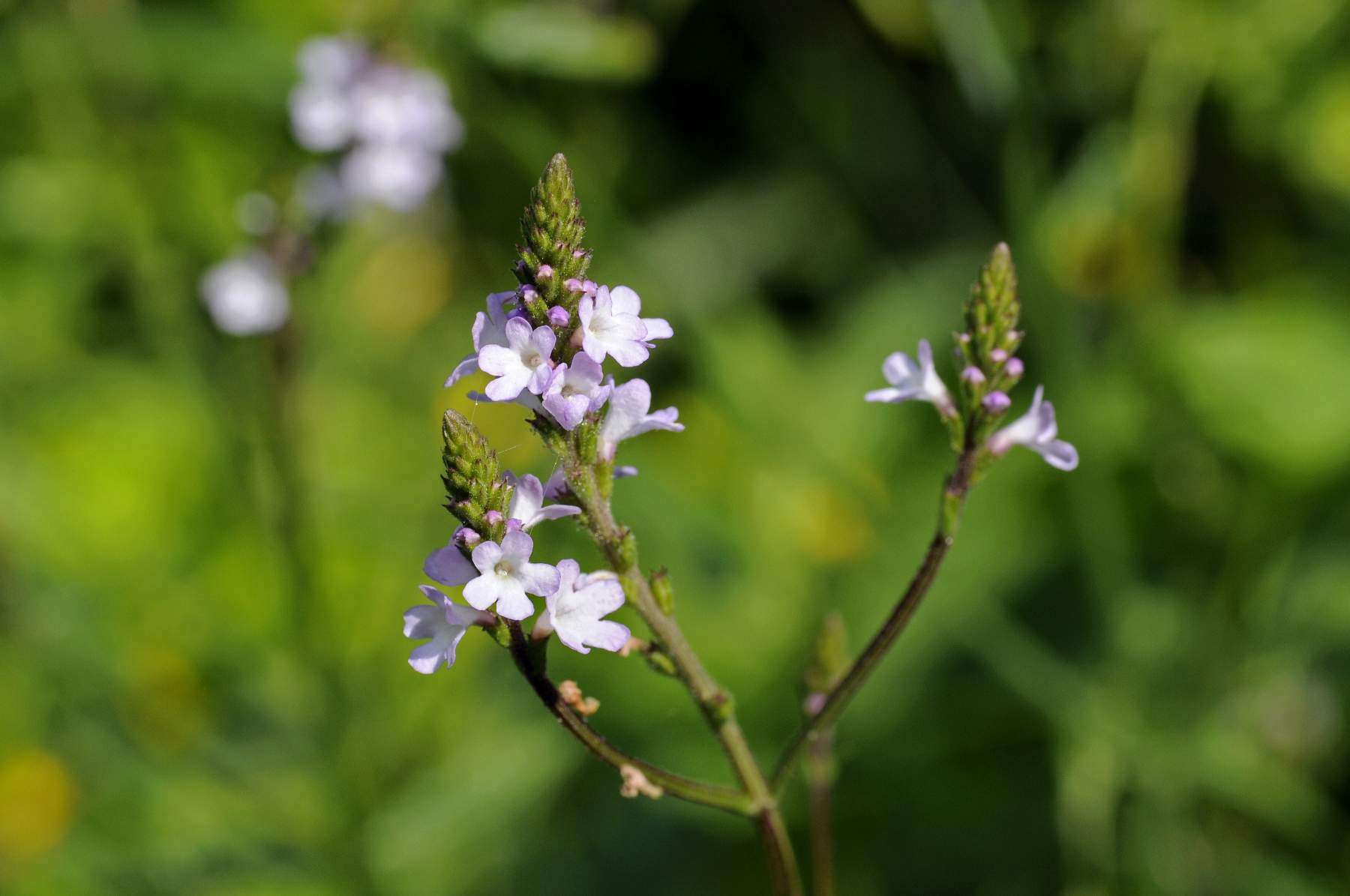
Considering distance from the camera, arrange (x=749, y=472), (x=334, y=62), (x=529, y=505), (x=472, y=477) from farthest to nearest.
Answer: (x=749, y=472) → (x=334, y=62) → (x=529, y=505) → (x=472, y=477)

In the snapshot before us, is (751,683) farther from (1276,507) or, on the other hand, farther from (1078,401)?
(1276,507)

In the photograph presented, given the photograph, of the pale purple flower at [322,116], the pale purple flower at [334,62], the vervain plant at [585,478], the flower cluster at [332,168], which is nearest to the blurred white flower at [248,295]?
the flower cluster at [332,168]

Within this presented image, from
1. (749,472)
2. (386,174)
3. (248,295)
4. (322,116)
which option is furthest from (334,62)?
(749,472)

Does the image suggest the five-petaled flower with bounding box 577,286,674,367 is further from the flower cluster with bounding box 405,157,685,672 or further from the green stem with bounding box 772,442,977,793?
the green stem with bounding box 772,442,977,793

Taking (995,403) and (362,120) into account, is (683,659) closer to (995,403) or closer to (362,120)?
(995,403)

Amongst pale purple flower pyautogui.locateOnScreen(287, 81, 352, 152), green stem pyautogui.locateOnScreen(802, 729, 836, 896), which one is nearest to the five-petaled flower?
Result: green stem pyautogui.locateOnScreen(802, 729, 836, 896)

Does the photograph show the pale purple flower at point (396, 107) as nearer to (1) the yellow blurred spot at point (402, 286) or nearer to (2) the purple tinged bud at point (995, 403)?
(2) the purple tinged bud at point (995, 403)
